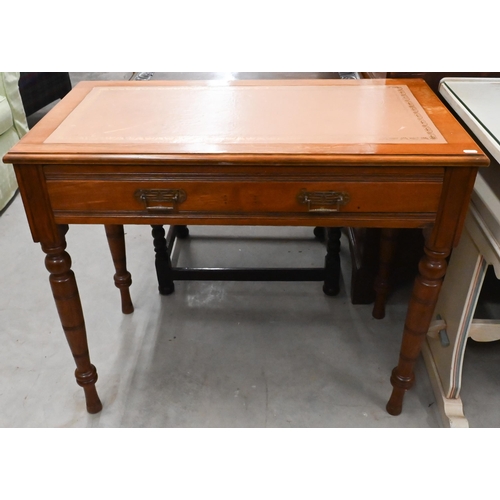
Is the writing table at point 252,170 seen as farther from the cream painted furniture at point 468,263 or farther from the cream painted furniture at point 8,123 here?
the cream painted furniture at point 8,123

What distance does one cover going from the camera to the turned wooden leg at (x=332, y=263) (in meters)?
1.71

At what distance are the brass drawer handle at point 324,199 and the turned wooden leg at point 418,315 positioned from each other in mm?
241

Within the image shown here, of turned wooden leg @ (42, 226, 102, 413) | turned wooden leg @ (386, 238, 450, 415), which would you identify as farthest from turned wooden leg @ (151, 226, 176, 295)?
turned wooden leg @ (386, 238, 450, 415)

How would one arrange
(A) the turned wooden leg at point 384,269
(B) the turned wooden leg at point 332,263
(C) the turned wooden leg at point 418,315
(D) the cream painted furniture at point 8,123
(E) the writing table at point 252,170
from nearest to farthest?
(E) the writing table at point 252,170 < (C) the turned wooden leg at point 418,315 < (A) the turned wooden leg at point 384,269 < (B) the turned wooden leg at point 332,263 < (D) the cream painted furniture at point 8,123

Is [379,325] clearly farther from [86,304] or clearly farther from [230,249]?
[86,304]

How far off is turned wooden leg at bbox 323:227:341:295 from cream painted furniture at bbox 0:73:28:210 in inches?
63.7

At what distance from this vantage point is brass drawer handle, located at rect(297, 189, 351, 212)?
3.45 ft

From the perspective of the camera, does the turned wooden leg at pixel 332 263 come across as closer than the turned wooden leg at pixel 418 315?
No

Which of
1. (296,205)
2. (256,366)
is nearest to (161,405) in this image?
(256,366)

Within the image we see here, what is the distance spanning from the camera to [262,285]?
1.92 m

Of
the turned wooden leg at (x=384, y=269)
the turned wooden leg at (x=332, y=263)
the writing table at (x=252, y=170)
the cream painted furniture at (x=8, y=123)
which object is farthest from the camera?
the cream painted furniture at (x=8, y=123)

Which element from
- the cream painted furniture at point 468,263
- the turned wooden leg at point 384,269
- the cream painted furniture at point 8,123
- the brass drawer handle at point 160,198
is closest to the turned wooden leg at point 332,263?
the turned wooden leg at point 384,269

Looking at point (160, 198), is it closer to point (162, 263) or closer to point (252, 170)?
point (252, 170)

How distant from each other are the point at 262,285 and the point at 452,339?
0.76 metres
